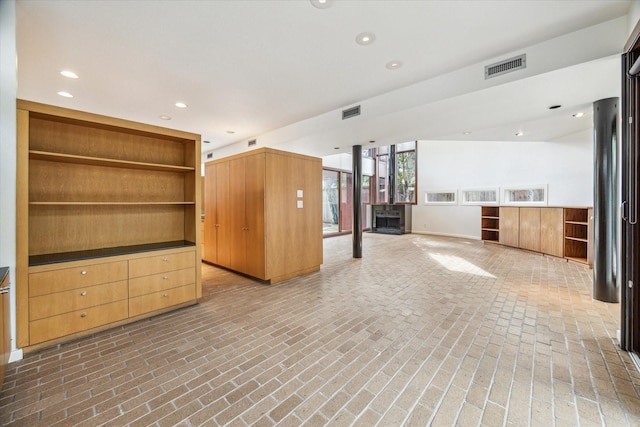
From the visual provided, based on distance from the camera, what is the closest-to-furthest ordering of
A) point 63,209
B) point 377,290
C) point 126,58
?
point 63,209 < point 126,58 < point 377,290

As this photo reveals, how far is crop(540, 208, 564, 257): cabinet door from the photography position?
586cm

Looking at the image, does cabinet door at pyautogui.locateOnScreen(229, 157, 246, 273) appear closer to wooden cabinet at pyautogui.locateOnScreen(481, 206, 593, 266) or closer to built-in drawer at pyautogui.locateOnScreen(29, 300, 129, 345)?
built-in drawer at pyautogui.locateOnScreen(29, 300, 129, 345)

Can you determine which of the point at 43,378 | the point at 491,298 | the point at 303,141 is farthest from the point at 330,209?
the point at 43,378

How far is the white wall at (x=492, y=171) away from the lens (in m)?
6.32

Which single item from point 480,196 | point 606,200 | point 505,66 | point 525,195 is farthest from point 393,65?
point 480,196

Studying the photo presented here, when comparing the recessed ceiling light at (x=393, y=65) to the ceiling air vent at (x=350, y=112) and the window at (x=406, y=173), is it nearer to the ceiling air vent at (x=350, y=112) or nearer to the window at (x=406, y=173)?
the ceiling air vent at (x=350, y=112)

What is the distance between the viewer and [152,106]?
462 centimetres

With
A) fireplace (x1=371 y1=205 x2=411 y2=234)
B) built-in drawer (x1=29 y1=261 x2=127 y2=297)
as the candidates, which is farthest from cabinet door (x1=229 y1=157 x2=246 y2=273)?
fireplace (x1=371 y1=205 x2=411 y2=234)

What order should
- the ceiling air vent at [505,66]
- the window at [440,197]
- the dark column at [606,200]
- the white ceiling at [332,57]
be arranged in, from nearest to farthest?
the white ceiling at [332,57] < the ceiling air vent at [505,66] < the dark column at [606,200] < the window at [440,197]

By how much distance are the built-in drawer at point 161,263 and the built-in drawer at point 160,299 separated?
258 millimetres

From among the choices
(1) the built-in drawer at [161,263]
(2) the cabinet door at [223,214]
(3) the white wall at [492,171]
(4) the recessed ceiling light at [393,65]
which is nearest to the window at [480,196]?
(3) the white wall at [492,171]

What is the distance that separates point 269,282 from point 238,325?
1.43m

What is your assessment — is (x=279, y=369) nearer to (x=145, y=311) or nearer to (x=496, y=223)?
(x=145, y=311)

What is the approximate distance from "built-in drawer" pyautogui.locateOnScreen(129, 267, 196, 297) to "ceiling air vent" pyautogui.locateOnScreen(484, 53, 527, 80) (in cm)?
438
